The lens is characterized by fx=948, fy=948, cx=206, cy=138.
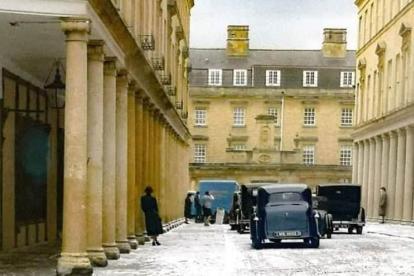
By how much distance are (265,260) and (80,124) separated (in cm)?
697

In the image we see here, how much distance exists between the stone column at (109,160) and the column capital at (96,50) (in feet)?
7.28

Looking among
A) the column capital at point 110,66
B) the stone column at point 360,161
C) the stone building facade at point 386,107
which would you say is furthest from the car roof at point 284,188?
the stone column at point 360,161

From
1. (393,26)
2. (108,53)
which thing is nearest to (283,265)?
(108,53)

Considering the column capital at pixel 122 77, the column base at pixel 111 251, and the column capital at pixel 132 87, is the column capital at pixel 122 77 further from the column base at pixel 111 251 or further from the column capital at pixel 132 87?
the column base at pixel 111 251

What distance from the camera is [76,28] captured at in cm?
1875

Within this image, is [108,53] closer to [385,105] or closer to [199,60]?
[385,105]

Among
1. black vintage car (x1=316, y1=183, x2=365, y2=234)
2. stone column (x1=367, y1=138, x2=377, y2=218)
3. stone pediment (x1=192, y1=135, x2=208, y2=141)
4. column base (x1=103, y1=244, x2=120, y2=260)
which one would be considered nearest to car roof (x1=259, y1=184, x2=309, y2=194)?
column base (x1=103, y1=244, x2=120, y2=260)

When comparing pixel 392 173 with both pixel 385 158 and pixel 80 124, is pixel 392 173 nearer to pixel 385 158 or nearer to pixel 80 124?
pixel 385 158

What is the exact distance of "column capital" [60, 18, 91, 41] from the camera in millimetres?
18750

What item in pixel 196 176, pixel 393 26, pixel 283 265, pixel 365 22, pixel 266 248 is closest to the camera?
pixel 283 265

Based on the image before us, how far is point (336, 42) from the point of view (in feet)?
347

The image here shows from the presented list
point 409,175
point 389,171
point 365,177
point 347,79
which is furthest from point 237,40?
point 409,175

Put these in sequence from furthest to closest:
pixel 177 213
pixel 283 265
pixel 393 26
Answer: pixel 393 26 → pixel 177 213 → pixel 283 265

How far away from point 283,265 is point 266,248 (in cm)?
748
